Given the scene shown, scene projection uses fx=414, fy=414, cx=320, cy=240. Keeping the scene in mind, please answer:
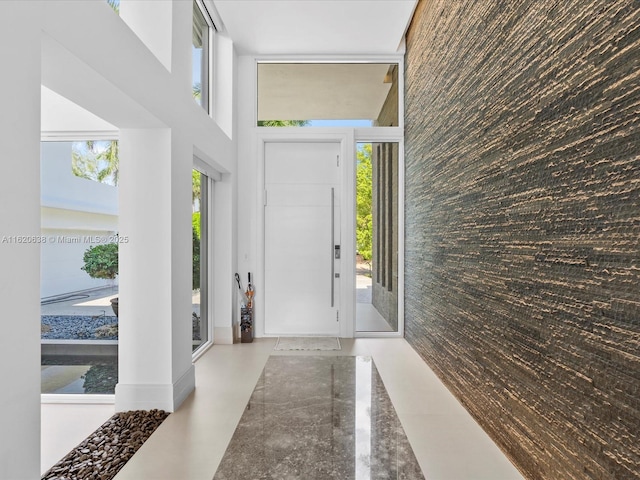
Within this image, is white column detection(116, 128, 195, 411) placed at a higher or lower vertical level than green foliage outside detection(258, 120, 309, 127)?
lower

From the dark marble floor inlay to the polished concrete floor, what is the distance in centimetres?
8

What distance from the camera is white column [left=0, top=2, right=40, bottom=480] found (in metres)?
1.30

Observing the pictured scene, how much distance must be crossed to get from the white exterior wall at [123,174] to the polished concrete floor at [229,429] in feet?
0.83

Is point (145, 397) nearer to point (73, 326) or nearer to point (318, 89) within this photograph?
point (73, 326)

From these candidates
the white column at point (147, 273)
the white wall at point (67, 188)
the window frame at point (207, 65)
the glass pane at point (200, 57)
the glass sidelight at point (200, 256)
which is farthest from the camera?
the window frame at point (207, 65)

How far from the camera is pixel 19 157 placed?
4.44 ft

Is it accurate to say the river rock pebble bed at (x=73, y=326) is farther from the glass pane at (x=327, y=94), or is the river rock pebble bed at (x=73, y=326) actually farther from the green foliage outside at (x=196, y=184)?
the glass pane at (x=327, y=94)

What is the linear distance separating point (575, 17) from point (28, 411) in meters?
2.43

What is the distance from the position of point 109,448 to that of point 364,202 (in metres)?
3.46

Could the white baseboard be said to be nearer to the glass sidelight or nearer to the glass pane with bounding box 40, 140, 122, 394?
the glass pane with bounding box 40, 140, 122, 394

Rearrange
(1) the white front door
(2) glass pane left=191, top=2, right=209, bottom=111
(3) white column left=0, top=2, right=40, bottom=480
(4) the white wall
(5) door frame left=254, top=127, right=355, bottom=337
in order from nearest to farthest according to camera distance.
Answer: (3) white column left=0, top=2, right=40, bottom=480
(4) the white wall
(2) glass pane left=191, top=2, right=209, bottom=111
(5) door frame left=254, top=127, right=355, bottom=337
(1) the white front door

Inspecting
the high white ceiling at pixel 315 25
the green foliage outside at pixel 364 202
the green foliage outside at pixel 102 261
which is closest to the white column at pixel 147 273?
the green foliage outside at pixel 102 261

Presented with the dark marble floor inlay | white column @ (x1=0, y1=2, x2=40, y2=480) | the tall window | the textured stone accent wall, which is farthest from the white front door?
white column @ (x1=0, y1=2, x2=40, y2=480)

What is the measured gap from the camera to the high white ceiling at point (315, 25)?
373cm
